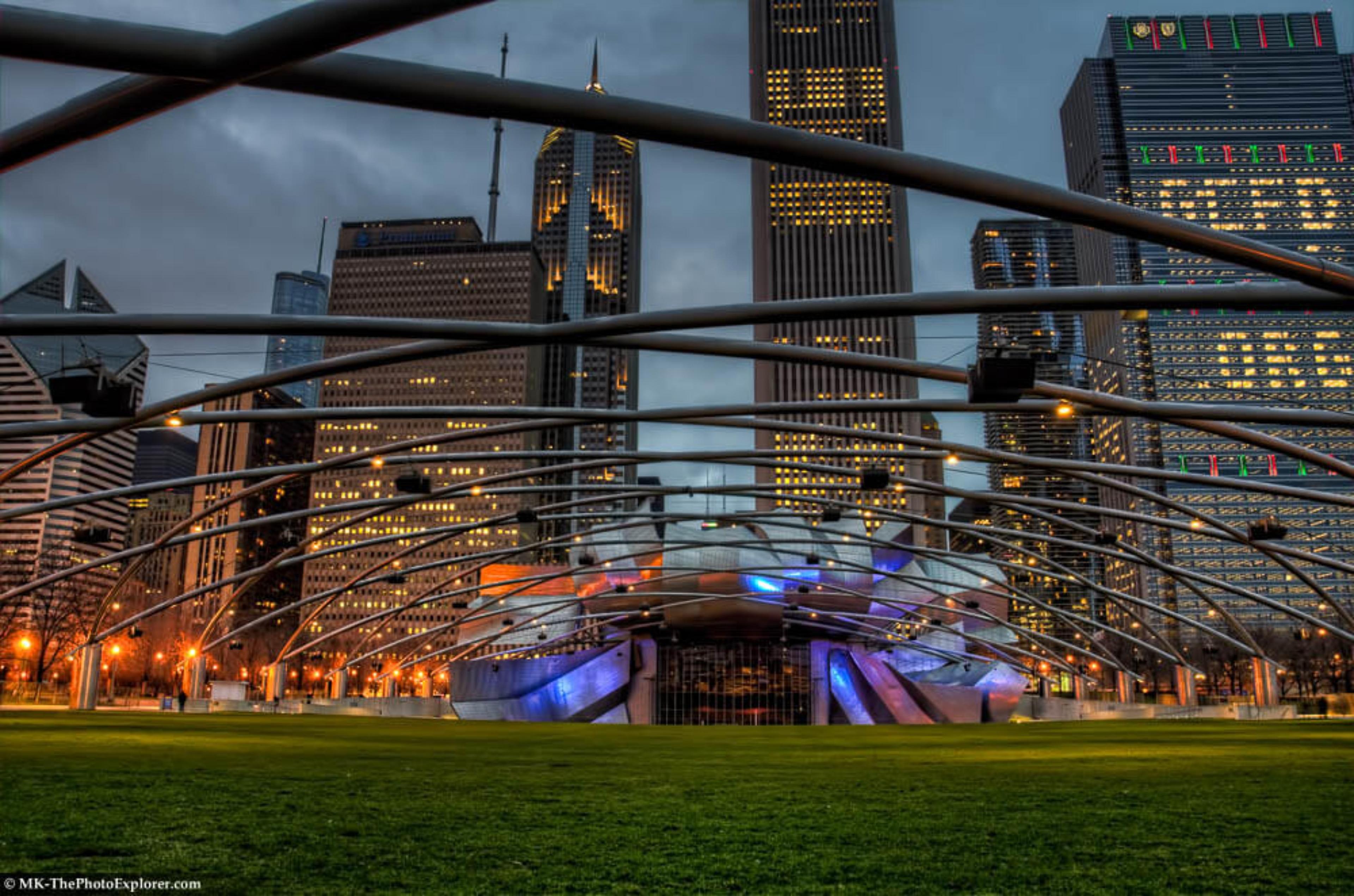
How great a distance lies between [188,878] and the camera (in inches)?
221

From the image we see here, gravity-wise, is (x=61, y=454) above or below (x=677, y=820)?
above

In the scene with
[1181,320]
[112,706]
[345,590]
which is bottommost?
[112,706]

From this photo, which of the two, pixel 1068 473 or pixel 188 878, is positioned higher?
pixel 1068 473

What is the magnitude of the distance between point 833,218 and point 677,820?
624ft

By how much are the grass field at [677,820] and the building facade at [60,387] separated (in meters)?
6.57

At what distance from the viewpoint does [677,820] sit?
8.37 metres

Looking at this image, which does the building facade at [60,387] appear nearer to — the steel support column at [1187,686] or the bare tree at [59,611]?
the bare tree at [59,611]

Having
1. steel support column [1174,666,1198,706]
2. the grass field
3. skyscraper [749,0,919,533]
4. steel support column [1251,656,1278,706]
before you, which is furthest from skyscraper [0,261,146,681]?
skyscraper [749,0,919,533]

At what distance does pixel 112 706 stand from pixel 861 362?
50.1 m

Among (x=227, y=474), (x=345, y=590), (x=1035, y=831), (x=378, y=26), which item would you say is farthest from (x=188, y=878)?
(x=345, y=590)

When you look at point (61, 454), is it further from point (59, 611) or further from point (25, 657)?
point (25, 657)

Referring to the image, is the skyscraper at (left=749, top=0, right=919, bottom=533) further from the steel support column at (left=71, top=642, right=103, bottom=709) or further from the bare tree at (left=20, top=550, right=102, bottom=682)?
the steel support column at (left=71, top=642, right=103, bottom=709)

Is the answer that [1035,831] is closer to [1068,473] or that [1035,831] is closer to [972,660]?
[1068,473]

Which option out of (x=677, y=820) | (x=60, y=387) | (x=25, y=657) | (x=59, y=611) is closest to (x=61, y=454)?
(x=60, y=387)
